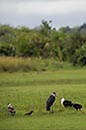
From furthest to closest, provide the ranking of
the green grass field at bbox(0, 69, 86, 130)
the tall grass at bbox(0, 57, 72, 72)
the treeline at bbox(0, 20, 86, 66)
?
the treeline at bbox(0, 20, 86, 66) → the tall grass at bbox(0, 57, 72, 72) → the green grass field at bbox(0, 69, 86, 130)

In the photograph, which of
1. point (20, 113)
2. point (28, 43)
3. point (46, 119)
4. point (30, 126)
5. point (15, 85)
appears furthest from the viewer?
point (28, 43)

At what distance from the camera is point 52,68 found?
1752 inches

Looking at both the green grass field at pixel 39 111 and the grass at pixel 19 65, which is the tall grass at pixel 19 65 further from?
the green grass field at pixel 39 111

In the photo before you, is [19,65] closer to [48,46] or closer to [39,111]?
[48,46]

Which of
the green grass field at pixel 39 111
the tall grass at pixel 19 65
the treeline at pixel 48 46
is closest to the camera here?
the green grass field at pixel 39 111

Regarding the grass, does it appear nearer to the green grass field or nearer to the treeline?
the treeline

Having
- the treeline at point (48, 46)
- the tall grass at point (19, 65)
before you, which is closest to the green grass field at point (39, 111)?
the tall grass at point (19, 65)

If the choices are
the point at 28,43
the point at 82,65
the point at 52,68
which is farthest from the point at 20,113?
the point at 28,43

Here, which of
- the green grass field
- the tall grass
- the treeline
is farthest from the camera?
the treeline

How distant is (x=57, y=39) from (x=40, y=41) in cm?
283

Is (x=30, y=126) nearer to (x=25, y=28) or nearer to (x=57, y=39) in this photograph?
(x=57, y=39)

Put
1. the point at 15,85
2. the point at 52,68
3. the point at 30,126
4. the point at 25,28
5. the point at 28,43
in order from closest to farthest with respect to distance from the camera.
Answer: the point at 30,126
the point at 15,85
the point at 52,68
the point at 28,43
the point at 25,28

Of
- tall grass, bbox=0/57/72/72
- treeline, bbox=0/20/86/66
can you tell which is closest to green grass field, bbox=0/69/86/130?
tall grass, bbox=0/57/72/72

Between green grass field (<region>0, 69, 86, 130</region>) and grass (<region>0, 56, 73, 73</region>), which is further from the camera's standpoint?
grass (<region>0, 56, 73, 73</region>)
